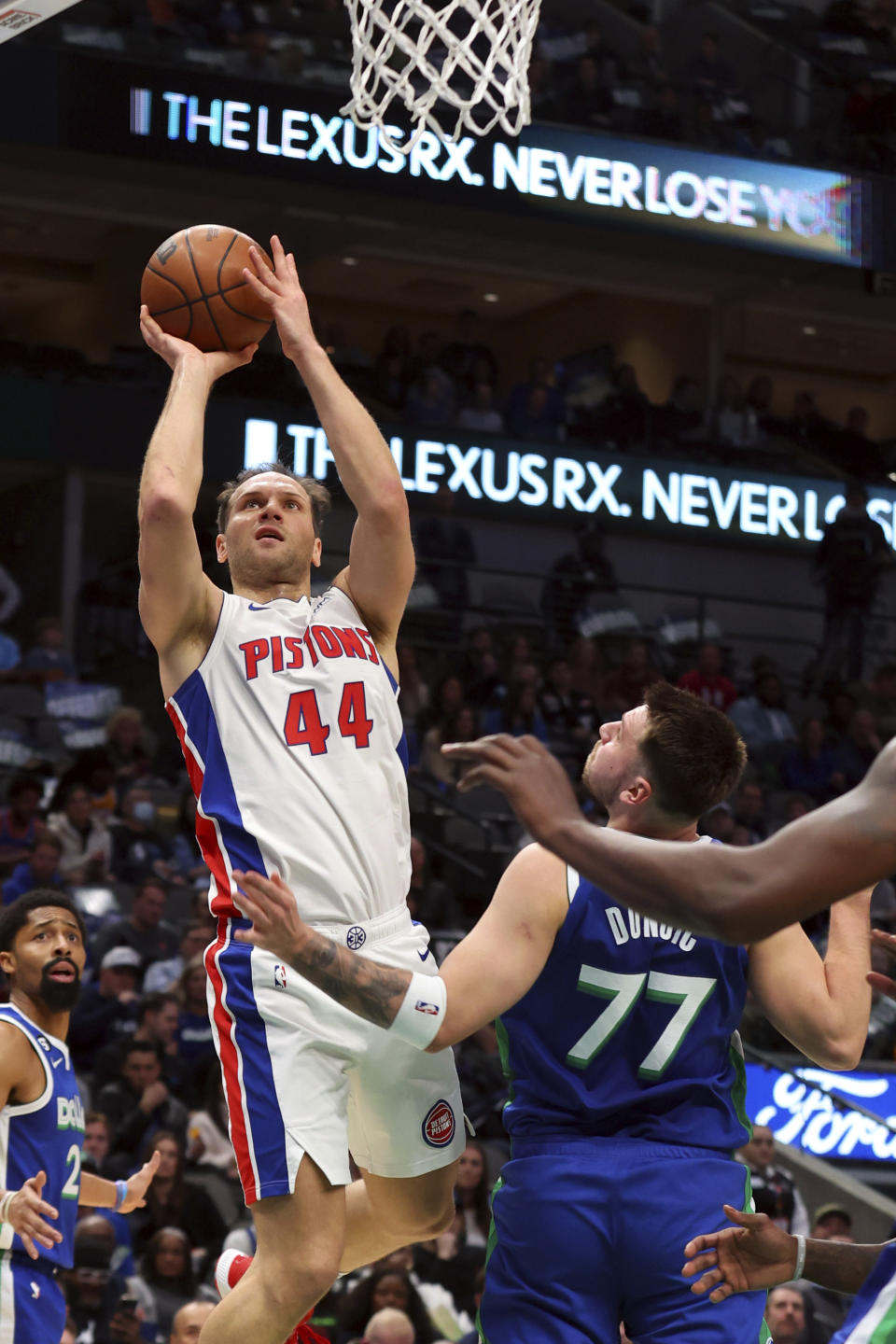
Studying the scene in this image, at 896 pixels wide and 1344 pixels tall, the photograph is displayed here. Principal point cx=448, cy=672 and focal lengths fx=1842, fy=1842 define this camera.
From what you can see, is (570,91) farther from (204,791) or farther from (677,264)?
(204,791)

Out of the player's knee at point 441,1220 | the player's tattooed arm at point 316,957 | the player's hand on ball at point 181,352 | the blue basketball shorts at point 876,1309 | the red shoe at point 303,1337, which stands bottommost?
the red shoe at point 303,1337

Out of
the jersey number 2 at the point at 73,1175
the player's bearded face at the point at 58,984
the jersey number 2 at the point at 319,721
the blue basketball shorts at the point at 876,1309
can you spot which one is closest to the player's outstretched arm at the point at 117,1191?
the jersey number 2 at the point at 73,1175

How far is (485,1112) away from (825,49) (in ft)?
44.9

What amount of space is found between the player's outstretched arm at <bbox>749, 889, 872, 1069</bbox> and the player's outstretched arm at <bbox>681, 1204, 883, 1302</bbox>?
1.41ft

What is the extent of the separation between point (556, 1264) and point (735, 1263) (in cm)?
35

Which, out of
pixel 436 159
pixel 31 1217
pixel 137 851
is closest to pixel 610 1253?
pixel 31 1217

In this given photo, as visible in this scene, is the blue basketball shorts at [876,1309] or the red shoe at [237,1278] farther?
the red shoe at [237,1278]

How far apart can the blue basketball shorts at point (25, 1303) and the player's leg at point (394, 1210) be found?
3.35ft

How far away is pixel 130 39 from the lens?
48.2 feet

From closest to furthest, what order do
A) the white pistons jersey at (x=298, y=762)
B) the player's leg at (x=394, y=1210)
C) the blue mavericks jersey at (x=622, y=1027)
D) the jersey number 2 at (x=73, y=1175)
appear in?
the blue mavericks jersey at (x=622, y=1027) < the white pistons jersey at (x=298, y=762) < the player's leg at (x=394, y=1210) < the jersey number 2 at (x=73, y=1175)

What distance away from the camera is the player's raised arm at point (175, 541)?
413 centimetres

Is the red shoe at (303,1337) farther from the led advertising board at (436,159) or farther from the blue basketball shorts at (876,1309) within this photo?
the led advertising board at (436,159)

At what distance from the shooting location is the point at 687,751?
3643mm

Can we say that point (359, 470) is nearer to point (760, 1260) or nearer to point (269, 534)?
point (269, 534)
